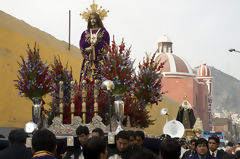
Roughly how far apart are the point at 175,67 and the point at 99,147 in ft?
122

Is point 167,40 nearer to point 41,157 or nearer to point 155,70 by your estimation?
point 155,70

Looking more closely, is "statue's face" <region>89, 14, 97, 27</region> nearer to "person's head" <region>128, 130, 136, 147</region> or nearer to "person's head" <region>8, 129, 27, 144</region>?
"person's head" <region>128, 130, 136, 147</region>

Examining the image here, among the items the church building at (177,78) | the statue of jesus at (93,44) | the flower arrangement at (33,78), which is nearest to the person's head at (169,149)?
the flower arrangement at (33,78)

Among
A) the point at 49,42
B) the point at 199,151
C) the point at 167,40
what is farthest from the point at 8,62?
the point at 167,40

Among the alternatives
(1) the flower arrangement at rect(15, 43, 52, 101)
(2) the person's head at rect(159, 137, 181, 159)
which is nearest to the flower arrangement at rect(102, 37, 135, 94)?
(1) the flower arrangement at rect(15, 43, 52, 101)

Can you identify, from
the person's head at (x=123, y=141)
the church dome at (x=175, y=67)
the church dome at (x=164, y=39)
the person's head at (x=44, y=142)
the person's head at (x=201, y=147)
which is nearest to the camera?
the person's head at (x=44, y=142)

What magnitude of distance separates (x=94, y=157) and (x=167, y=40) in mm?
41458

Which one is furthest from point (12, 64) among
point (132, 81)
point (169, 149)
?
point (169, 149)

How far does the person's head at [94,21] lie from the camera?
1192 cm

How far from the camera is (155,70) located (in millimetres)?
10977

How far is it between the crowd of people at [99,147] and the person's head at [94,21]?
12.4 feet

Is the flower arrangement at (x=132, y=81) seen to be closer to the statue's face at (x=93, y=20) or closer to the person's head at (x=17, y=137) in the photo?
the statue's face at (x=93, y=20)

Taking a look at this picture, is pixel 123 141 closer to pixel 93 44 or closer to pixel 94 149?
pixel 94 149

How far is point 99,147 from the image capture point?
4922 mm
